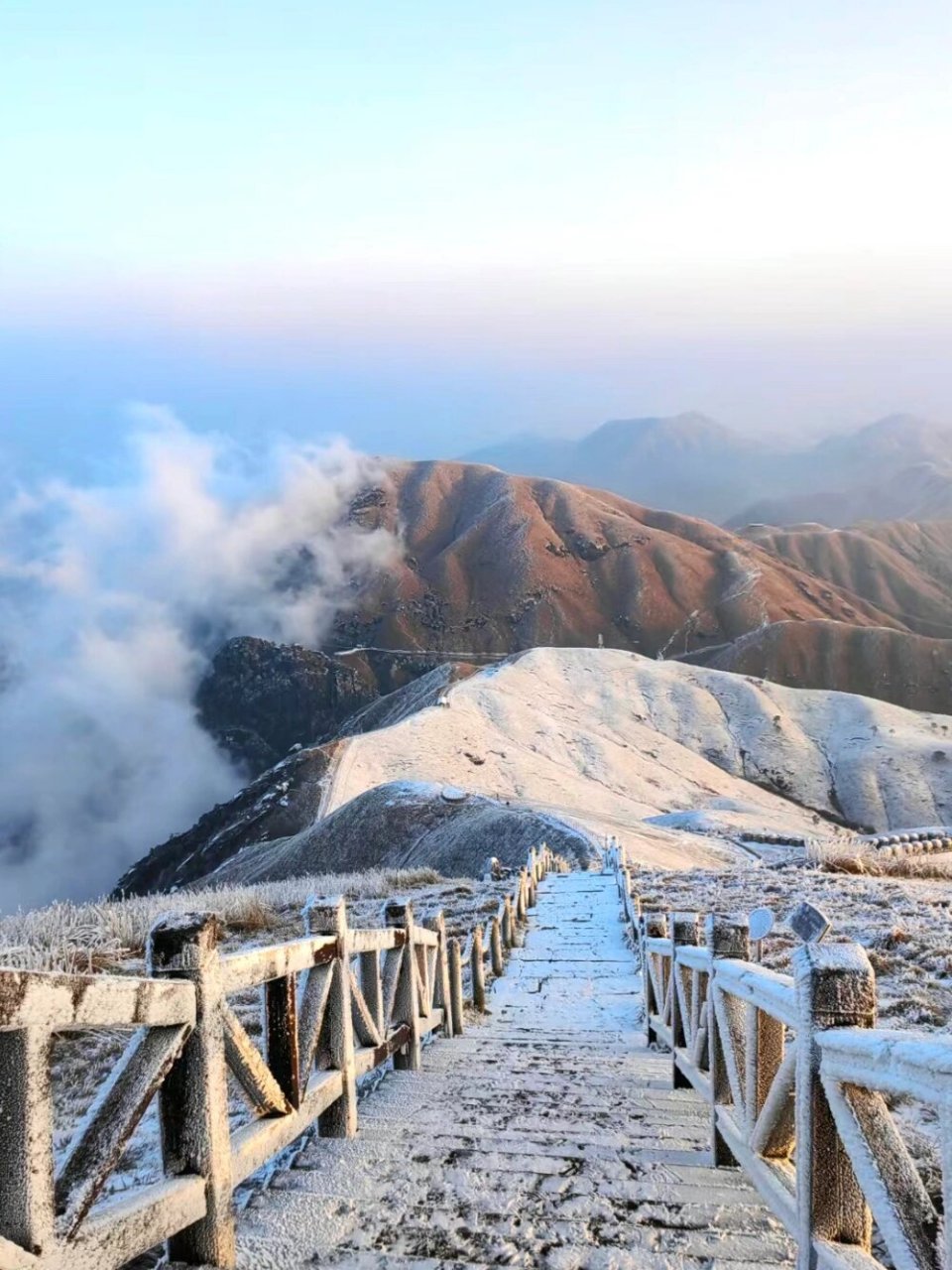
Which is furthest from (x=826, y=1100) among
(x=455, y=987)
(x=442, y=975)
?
(x=455, y=987)

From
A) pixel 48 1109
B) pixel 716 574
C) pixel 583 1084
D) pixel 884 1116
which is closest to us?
pixel 48 1109

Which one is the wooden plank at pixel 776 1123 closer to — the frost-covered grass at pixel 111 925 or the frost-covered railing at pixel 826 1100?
the frost-covered railing at pixel 826 1100

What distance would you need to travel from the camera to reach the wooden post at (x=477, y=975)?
35.7 ft

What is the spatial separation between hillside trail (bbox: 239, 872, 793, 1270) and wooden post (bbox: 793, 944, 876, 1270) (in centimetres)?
64

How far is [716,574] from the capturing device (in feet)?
623

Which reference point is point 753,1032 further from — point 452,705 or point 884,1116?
point 452,705

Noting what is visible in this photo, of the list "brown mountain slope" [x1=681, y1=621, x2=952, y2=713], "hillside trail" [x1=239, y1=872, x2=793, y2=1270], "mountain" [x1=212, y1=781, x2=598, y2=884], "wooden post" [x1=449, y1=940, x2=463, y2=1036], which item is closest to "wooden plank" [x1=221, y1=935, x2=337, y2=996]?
"hillside trail" [x1=239, y1=872, x2=793, y2=1270]

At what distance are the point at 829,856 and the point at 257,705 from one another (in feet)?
A: 486

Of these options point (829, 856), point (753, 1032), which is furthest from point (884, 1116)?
point (829, 856)

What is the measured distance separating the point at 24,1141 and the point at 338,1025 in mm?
2894

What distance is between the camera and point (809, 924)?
137 inches

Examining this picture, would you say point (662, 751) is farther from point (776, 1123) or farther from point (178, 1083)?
point (178, 1083)

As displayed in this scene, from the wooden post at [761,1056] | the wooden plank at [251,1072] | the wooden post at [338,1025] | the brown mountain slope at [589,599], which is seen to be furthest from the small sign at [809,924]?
the brown mountain slope at [589,599]

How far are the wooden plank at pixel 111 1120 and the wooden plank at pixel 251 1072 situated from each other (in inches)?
12.8
